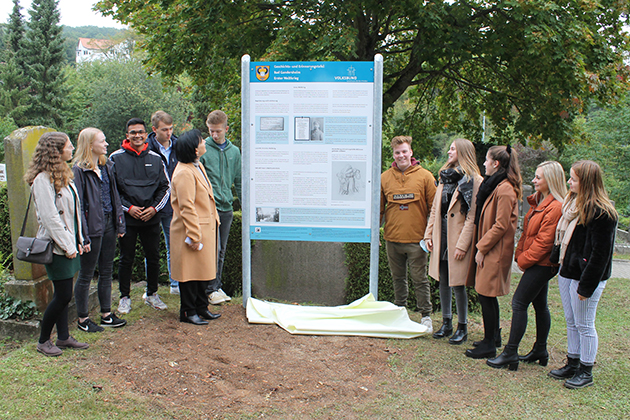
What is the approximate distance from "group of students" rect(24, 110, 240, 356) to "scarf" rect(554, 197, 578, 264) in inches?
122

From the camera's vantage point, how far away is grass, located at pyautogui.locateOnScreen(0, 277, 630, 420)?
314cm

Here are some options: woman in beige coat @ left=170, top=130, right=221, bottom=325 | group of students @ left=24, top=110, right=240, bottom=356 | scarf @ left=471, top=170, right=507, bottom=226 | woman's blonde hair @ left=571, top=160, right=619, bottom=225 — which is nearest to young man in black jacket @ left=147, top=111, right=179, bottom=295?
group of students @ left=24, top=110, right=240, bottom=356

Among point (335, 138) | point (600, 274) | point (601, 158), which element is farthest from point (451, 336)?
point (601, 158)

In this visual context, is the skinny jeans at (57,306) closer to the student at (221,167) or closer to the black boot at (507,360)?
the student at (221,167)

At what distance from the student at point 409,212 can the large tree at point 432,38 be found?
9.83 ft

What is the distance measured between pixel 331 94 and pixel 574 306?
2989 millimetres

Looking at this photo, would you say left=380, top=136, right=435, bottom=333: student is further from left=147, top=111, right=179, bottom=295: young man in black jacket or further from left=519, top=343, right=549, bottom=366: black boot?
left=147, top=111, right=179, bottom=295: young man in black jacket

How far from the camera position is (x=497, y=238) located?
156 inches

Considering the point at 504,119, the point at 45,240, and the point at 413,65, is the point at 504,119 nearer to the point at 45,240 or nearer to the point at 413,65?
the point at 413,65

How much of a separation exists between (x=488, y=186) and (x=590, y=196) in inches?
31.3

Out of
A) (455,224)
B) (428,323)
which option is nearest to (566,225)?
(455,224)

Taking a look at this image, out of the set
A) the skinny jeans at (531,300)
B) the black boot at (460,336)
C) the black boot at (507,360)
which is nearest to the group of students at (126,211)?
the black boot at (460,336)

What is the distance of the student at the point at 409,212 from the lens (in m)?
4.75

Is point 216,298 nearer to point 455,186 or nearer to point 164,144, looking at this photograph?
point 164,144
